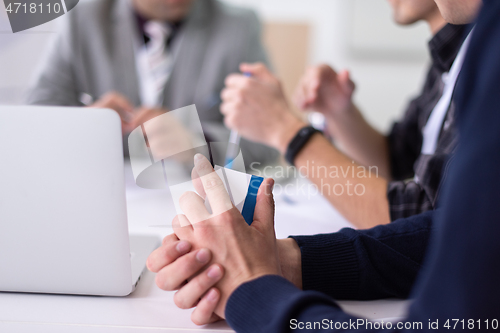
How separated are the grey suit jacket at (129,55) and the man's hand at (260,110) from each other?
491 millimetres

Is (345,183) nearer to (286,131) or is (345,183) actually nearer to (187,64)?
(286,131)

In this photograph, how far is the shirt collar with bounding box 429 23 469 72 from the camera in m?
0.75

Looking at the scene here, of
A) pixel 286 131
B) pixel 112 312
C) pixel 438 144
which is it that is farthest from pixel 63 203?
pixel 438 144

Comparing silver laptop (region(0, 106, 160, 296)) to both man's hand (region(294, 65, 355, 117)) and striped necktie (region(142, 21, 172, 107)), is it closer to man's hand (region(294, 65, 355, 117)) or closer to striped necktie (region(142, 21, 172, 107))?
man's hand (region(294, 65, 355, 117))

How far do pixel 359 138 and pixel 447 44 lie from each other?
1.20ft

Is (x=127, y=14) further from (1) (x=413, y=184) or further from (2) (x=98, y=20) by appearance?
(1) (x=413, y=184)

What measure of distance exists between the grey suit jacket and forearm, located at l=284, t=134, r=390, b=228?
2.17 feet

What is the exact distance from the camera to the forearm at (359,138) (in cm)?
107

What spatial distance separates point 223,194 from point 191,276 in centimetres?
10

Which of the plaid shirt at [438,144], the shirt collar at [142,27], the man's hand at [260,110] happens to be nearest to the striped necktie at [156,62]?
the shirt collar at [142,27]

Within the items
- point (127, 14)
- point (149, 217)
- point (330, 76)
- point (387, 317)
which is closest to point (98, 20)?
point (127, 14)

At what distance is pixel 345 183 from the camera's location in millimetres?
724

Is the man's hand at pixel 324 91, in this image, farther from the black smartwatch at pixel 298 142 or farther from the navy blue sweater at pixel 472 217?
the navy blue sweater at pixel 472 217

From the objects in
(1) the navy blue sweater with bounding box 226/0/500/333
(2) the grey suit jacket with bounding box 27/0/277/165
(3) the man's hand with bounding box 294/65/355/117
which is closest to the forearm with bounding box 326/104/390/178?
(3) the man's hand with bounding box 294/65/355/117
